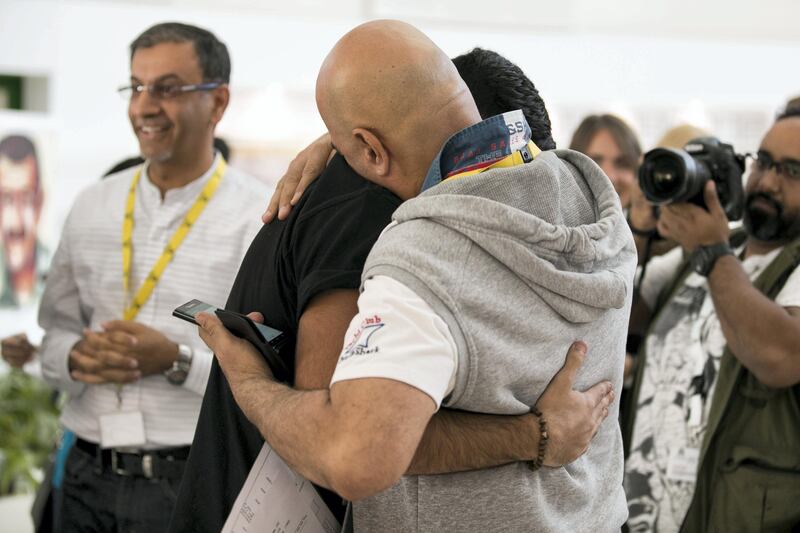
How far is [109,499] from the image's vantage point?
2129 mm

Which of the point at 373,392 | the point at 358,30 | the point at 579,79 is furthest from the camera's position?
the point at 579,79

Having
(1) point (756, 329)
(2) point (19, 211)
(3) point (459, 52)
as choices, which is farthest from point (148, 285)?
(3) point (459, 52)

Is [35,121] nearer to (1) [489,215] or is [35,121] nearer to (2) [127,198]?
(2) [127,198]

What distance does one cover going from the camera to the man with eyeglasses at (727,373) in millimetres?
2033

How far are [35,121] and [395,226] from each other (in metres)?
5.01

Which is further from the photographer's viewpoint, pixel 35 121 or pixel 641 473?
pixel 35 121

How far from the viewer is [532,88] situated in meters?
1.47

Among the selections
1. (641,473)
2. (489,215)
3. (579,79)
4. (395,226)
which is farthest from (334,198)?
(579,79)

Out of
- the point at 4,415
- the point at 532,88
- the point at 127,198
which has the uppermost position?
the point at 532,88

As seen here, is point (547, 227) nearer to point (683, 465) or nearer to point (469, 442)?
A: point (469, 442)

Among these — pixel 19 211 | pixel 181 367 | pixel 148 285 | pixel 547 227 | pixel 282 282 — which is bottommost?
pixel 19 211

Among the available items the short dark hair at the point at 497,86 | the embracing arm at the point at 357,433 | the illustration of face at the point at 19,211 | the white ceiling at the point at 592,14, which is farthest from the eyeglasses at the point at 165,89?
the white ceiling at the point at 592,14

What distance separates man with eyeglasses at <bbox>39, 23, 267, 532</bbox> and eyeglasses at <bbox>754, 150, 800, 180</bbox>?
129 centimetres

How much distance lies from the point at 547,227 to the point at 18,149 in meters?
4.91
